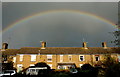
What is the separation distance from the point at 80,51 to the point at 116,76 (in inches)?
1013

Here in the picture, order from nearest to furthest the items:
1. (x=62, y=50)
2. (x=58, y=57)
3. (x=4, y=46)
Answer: (x=58, y=57), (x=62, y=50), (x=4, y=46)

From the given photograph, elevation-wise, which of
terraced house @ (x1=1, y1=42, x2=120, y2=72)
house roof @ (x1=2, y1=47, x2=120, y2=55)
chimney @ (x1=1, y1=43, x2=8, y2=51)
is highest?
chimney @ (x1=1, y1=43, x2=8, y2=51)

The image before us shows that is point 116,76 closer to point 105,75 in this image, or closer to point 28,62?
point 105,75

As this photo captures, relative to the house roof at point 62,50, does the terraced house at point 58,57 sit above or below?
below

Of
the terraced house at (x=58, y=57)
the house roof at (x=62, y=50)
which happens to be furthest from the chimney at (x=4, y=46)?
the terraced house at (x=58, y=57)

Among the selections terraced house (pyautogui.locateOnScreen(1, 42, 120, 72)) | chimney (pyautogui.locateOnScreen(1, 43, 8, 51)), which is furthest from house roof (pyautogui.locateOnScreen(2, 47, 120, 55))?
chimney (pyautogui.locateOnScreen(1, 43, 8, 51))

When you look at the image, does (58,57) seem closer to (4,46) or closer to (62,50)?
(62,50)

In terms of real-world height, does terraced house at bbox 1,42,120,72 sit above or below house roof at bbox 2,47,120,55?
below

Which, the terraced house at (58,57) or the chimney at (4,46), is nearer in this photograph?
the terraced house at (58,57)

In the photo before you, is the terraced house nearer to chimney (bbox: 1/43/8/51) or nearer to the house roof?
the house roof

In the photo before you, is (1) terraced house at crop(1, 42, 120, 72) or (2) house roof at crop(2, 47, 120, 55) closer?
(1) terraced house at crop(1, 42, 120, 72)

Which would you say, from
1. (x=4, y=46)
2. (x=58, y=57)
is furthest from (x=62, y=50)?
(x=4, y=46)

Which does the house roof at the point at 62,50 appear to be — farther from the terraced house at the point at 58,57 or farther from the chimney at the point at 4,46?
the chimney at the point at 4,46

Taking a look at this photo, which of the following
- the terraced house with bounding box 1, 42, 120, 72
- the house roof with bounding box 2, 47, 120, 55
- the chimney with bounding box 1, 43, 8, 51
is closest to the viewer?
the terraced house with bounding box 1, 42, 120, 72
